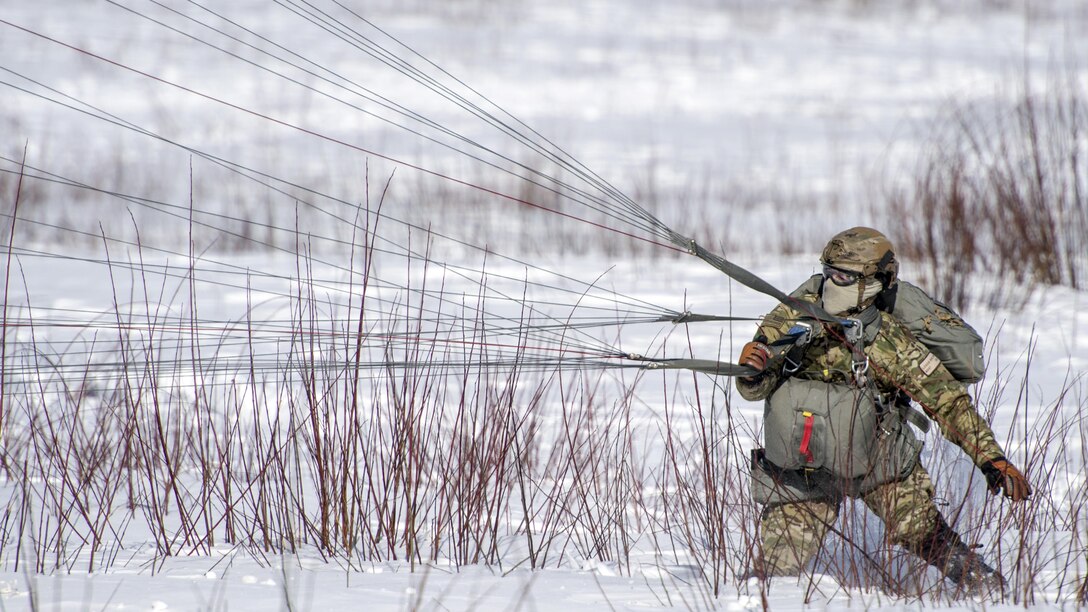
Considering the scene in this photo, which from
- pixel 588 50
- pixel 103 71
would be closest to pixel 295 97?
pixel 103 71

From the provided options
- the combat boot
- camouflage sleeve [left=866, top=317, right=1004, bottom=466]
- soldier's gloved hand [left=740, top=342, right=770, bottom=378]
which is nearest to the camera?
the combat boot

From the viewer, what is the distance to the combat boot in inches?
92.1

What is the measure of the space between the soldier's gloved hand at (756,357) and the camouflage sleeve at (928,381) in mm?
328

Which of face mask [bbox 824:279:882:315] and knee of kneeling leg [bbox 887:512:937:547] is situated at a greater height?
face mask [bbox 824:279:882:315]

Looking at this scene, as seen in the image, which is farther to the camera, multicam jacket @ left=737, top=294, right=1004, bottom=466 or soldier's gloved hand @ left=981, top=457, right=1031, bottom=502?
multicam jacket @ left=737, top=294, right=1004, bottom=466

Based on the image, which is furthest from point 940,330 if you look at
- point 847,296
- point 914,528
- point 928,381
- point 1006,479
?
point 914,528

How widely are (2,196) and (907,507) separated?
978 centimetres

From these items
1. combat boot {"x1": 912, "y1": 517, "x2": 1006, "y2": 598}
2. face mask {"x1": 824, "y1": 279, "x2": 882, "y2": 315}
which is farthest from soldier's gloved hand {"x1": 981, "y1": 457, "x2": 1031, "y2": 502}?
face mask {"x1": 824, "y1": 279, "x2": 882, "y2": 315}

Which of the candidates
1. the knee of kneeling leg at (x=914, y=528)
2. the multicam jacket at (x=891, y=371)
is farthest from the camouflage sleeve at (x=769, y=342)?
the knee of kneeling leg at (x=914, y=528)

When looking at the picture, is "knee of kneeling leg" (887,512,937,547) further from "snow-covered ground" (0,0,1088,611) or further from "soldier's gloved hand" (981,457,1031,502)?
"soldier's gloved hand" (981,457,1031,502)

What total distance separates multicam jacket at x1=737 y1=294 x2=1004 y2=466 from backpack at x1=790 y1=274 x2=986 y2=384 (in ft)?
0.08

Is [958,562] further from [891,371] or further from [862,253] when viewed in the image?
[862,253]

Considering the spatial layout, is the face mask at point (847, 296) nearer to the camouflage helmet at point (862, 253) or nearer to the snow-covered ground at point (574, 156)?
the camouflage helmet at point (862, 253)

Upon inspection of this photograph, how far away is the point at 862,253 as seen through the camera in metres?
2.50
